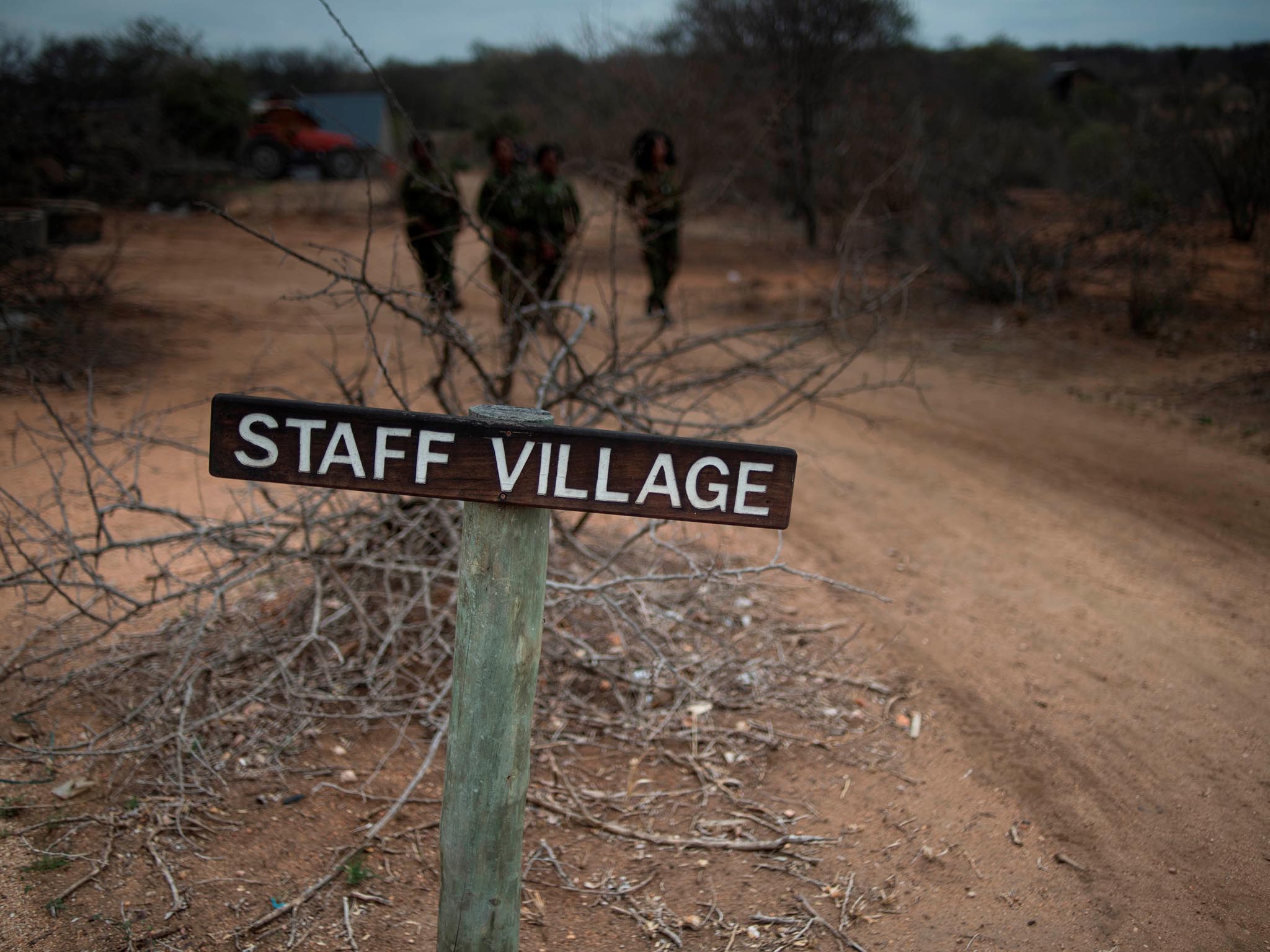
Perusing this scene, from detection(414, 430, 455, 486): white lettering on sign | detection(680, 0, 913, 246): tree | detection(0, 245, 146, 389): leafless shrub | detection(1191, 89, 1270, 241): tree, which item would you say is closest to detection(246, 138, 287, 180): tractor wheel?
detection(680, 0, 913, 246): tree

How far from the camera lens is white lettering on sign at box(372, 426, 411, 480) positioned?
1774 mm

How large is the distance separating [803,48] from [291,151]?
1021 centimetres

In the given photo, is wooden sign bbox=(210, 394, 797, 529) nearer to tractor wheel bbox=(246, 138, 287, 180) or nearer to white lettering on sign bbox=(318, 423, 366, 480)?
white lettering on sign bbox=(318, 423, 366, 480)

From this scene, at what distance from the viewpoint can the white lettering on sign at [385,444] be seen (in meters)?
1.77

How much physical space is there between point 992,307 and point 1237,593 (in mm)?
6134

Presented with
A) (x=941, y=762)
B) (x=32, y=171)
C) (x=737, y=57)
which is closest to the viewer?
(x=941, y=762)

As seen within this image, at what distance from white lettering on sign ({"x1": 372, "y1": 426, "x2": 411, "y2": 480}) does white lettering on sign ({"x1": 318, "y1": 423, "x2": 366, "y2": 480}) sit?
0.03 meters

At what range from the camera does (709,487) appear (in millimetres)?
1805

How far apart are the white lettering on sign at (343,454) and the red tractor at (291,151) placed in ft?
59.9

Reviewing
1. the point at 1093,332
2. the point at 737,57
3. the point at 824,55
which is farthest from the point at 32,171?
the point at 1093,332

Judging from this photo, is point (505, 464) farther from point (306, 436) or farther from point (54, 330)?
point (54, 330)

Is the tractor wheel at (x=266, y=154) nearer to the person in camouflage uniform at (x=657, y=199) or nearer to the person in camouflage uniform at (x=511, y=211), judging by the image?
the person in camouflage uniform at (x=657, y=199)

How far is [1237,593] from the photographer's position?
171 inches

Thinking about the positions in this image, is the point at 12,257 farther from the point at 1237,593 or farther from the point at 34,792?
the point at 1237,593
